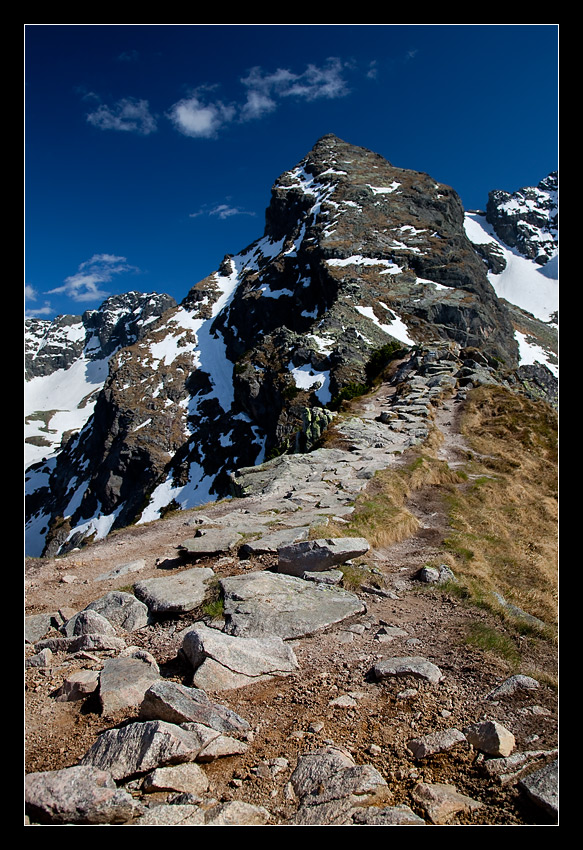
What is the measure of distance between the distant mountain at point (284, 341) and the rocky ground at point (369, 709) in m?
44.2

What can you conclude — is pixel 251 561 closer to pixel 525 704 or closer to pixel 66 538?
pixel 525 704

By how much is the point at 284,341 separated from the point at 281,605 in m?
82.1

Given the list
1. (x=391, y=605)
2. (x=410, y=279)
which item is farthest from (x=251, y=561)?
(x=410, y=279)

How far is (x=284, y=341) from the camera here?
8800 cm

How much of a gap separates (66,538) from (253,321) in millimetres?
74006

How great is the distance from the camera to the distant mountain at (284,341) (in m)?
80.9

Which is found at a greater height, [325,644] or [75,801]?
[75,801]

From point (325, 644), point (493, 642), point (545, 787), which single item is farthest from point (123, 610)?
point (545, 787)

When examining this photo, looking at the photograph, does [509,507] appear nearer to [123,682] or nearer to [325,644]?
[325,644]

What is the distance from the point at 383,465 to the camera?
19.4 metres

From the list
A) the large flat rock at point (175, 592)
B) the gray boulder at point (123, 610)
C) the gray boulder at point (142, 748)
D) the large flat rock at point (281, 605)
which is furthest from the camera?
the large flat rock at point (175, 592)

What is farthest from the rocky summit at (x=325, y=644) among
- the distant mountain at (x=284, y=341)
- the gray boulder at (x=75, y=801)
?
the distant mountain at (x=284, y=341)

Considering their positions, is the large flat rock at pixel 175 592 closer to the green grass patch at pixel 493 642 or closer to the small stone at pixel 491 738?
the green grass patch at pixel 493 642

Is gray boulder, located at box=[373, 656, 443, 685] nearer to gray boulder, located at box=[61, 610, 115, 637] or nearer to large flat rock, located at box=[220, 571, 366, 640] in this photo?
large flat rock, located at box=[220, 571, 366, 640]
